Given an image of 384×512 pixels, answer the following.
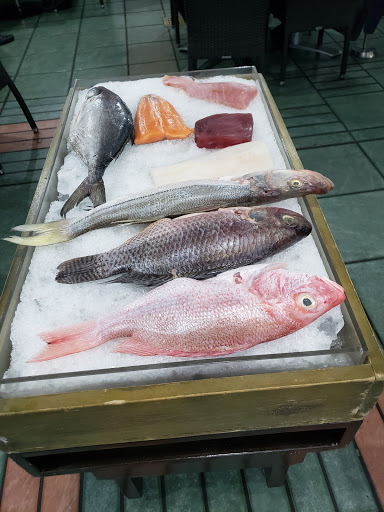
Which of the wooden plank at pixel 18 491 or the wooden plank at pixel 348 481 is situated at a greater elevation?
the wooden plank at pixel 18 491

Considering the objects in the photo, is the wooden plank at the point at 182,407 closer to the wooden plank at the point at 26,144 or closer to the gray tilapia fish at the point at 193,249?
the gray tilapia fish at the point at 193,249

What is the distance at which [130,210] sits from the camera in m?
1.42

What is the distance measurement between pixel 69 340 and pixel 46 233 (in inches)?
17.9

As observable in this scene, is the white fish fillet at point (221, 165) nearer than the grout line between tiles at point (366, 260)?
A: Yes

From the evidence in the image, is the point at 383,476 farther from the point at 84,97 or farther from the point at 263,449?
the point at 84,97

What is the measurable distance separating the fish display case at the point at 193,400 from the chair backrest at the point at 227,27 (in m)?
3.06

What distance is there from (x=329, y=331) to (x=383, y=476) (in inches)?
41.4

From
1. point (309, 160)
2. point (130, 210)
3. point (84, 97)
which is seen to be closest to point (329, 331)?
point (130, 210)

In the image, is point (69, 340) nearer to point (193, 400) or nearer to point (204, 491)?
point (193, 400)

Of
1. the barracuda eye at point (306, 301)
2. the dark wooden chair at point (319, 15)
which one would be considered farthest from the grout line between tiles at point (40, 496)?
the dark wooden chair at point (319, 15)

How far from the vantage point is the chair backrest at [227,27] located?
136 inches

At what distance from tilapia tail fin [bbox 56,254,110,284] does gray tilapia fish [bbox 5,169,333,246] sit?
194 mm

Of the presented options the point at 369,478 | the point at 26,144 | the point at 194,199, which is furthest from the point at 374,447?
the point at 26,144

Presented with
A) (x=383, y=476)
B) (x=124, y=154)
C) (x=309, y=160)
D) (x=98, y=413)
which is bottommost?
(x=383, y=476)
